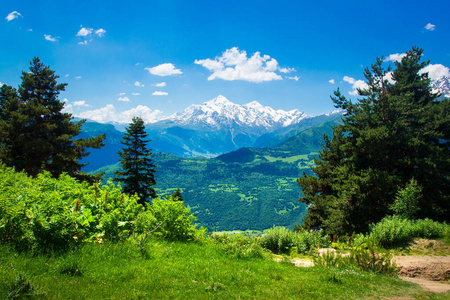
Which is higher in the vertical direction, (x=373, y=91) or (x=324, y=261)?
(x=373, y=91)

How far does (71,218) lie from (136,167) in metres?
24.1

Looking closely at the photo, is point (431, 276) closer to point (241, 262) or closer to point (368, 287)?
point (368, 287)

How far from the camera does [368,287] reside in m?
6.66

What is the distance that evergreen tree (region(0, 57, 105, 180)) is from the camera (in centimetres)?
2133

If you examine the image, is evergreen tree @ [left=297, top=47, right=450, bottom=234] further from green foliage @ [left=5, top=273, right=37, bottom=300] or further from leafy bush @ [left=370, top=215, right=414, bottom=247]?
green foliage @ [left=5, top=273, right=37, bottom=300]

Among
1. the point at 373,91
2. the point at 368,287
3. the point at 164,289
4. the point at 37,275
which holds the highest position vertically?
the point at 373,91

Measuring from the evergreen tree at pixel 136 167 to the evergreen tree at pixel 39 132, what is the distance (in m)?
3.85

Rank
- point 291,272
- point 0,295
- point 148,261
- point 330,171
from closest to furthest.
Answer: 1. point 0,295
2. point 148,261
3. point 291,272
4. point 330,171

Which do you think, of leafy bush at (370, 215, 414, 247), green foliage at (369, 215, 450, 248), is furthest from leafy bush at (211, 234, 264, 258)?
leafy bush at (370, 215, 414, 247)

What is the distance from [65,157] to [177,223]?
20070 millimetres

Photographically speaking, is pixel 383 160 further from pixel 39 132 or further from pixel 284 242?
pixel 39 132

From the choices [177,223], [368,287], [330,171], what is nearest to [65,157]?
[177,223]

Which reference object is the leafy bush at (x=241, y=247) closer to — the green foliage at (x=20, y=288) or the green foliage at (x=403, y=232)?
the green foliage at (x=20, y=288)

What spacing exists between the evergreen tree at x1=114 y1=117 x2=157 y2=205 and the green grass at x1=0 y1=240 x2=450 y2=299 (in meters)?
21.7
